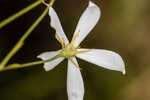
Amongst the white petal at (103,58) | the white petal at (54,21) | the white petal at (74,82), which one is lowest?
the white petal at (74,82)

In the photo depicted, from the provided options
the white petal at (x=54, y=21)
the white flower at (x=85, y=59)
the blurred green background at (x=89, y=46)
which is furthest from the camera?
the blurred green background at (x=89, y=46)

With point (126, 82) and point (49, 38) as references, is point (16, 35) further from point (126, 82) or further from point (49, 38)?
point (126, 82)

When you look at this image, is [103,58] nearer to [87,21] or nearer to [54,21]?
[87,21]

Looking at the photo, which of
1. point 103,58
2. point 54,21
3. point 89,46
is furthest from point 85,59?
point 89,46

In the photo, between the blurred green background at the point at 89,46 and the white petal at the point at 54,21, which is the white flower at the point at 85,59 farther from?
the blurred green background at the point at 89,46

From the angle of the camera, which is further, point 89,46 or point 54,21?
point 89,46

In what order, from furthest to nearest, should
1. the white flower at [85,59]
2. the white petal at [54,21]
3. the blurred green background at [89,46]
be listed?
the blurred green background at [89,46] → the white flower at [85,59] → the white petal at [54,21]

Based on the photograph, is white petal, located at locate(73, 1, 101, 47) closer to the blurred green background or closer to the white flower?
the white flower

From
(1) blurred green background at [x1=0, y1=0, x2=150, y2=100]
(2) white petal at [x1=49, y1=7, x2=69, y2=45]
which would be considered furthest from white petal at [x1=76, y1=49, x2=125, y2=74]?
(1) blurred green background at [x1=0, y1=0, x2=150, y2=100]

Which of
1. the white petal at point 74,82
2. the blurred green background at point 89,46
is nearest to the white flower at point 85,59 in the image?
the white petal at point 74,82
